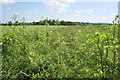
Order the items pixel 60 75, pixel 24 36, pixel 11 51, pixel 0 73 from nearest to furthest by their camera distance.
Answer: pixel 60 75
pixel 0 73
pixel 11 51
pixel 24 36

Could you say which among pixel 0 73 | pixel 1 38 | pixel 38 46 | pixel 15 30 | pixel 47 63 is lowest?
pixel 0 73

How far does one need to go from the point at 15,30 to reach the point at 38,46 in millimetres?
1098

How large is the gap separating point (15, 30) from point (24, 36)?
0.41 metres

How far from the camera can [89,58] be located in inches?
111

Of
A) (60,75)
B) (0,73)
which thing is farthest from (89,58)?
(0,73)

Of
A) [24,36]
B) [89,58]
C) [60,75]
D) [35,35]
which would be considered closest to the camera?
[60,75]

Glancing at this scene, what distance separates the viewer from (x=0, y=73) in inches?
94.3

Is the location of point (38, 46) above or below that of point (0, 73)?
above

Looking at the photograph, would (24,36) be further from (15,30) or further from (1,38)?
(1,38)

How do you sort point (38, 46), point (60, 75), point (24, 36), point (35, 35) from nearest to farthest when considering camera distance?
point (60, 75) → point (38, 46) → point (24, 36) → point (35, 35)

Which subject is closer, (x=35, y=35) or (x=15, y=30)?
(x=15, y=30)

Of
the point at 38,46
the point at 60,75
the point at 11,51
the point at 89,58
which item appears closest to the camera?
the point at 60,75

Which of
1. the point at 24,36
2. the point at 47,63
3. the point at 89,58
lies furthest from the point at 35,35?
the point at 89,58

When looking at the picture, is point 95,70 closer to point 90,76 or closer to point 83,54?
point 90,76
